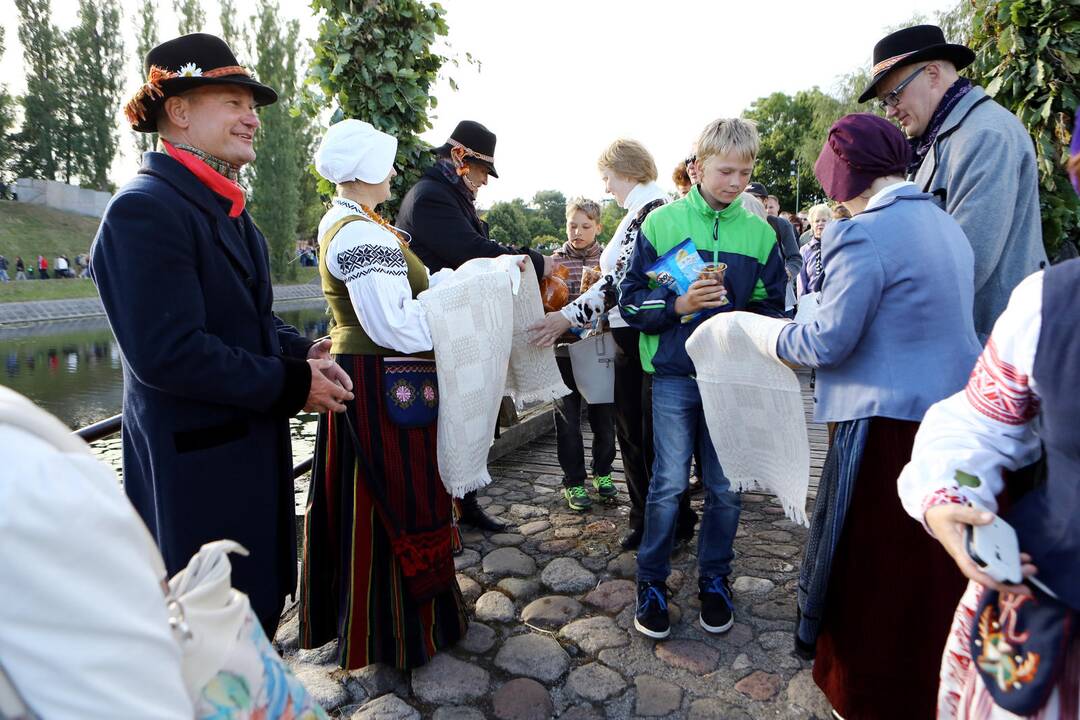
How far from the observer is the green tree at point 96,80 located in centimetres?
4419

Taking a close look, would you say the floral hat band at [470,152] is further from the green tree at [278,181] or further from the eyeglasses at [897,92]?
the green tree at [278,181]

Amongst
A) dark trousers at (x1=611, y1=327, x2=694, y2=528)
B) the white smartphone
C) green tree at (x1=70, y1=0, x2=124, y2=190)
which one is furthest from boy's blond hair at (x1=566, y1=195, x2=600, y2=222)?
green tree at (x1=70, y1=0, x2=124, y2=190)

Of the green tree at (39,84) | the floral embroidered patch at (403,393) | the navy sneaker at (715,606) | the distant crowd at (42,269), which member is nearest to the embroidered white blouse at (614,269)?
the floral embroidered patch at (403,393)

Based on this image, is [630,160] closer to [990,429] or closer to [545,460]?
[990,429]

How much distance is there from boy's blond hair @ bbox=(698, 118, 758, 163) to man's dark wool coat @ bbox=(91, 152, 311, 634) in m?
1.81

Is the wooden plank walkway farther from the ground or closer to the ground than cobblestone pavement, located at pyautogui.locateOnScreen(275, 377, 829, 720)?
closer to the ground

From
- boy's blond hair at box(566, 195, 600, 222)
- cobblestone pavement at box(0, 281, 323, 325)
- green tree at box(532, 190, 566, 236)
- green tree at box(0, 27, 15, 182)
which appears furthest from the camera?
green tree at box(532, 190, 566, 236)

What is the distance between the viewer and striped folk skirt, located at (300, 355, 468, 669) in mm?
2736

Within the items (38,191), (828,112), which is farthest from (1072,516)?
(38,191)

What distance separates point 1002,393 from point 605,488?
348 cm

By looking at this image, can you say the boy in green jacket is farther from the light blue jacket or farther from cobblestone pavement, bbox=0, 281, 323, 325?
cobblestone pavement, bbox=0, 281, 323, 325

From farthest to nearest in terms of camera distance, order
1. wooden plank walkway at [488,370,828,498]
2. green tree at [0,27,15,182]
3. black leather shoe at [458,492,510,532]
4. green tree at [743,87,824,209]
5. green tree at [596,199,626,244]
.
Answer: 1. green tree at [743,87,824,209]
2. green tree at [0,27,15,182]
3. green tree at [596,199,626,244]
4. wooden plank walkway at [488,370,828,498]
5. black leather shoe at [458,492,510,532]

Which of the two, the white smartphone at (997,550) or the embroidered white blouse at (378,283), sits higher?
the embroidered white blouse at (378,283)

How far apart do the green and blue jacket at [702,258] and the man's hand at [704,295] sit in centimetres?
11
